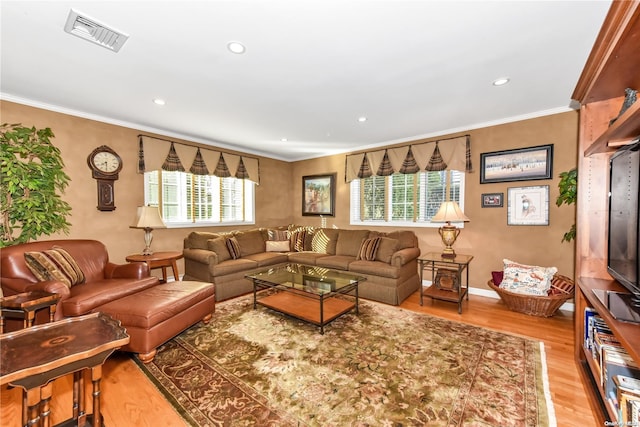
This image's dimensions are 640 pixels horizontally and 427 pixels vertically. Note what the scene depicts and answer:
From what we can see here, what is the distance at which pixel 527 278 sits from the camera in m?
3.21

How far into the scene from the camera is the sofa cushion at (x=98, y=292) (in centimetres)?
224

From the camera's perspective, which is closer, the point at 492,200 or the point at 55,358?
the point at 55,358

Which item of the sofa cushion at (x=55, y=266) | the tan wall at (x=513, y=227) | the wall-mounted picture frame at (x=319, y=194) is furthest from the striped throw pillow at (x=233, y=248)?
the tan wall at (x=513, y=227)

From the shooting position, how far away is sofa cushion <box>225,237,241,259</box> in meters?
4.17

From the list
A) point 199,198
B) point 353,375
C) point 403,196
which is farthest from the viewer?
point 199,198

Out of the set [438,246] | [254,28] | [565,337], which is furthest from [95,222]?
[565,337]

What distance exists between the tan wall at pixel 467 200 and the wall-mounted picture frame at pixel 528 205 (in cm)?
6

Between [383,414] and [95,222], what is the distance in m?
4.11

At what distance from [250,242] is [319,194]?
6.29 ft

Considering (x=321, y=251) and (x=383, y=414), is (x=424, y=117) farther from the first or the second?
(x=383, y=414)

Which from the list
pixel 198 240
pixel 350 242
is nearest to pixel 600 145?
pixel 350 242

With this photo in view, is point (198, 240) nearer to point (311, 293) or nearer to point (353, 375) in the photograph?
point (311, 293)

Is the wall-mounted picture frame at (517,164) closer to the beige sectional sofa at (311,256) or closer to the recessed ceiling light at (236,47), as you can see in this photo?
the beige sectional sofa at (311,256)

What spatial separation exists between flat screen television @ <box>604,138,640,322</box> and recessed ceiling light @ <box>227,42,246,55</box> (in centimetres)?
260
